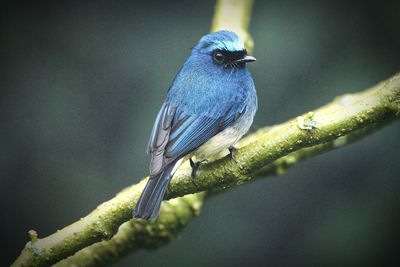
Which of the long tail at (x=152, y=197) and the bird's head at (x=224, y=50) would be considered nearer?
the long tail at (x=152, y=197)

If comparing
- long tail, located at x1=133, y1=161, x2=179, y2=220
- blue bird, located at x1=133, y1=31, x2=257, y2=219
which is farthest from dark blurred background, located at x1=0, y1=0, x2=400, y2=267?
long tail, located at x1=133, y1=161, x2=179, y2=220

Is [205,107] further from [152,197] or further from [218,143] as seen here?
[152,197]

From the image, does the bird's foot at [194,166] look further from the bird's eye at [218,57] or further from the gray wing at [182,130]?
the bird's eye at [218,57]

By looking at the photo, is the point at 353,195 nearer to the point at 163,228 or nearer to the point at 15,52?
the point at 163,228

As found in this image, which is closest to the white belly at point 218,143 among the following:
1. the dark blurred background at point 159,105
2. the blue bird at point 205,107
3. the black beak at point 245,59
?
the blue bird at point 205,107

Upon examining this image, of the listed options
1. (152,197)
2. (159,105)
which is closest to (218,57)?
(152,197)

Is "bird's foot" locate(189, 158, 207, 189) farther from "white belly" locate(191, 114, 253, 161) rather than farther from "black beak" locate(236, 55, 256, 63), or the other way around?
"black beak" locate(236, 55, 256, 63)
